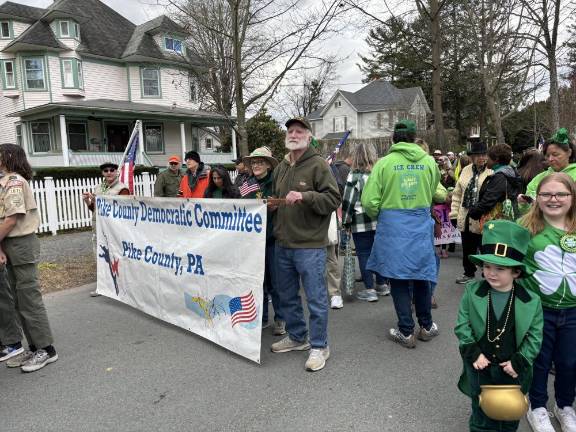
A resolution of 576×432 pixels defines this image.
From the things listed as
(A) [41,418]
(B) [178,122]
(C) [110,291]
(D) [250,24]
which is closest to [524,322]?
(A) [41,418]

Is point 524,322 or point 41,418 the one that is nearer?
point 524,322

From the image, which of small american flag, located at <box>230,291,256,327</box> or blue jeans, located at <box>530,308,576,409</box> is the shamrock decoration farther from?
small american flag, located at <box>230,291,256,327</box>

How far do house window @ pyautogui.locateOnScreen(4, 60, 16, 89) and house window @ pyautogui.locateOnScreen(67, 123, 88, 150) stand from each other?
4327 mm

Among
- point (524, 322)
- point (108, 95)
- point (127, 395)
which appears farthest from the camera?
point (108, 95)

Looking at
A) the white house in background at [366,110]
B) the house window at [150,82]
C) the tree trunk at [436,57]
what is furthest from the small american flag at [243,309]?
the white house in background at [366,110]

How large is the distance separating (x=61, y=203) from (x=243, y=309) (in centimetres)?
970

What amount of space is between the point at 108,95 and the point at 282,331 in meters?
24.8

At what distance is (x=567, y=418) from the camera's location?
2812 millimetres

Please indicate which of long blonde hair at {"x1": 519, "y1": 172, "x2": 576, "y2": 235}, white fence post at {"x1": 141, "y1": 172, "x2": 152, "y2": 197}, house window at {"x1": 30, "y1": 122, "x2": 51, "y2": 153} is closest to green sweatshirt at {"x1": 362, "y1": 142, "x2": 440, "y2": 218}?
long blonde hair at {"x1": 519, "y1": 172, "x2": 576, "y2": 235}

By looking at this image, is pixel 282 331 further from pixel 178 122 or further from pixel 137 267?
pixel 178 122

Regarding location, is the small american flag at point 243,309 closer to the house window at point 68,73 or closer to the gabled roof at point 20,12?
the house window at point 68,73

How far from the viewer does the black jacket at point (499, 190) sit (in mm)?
5367

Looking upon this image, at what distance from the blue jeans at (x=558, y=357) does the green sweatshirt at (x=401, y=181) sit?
5.02 ft

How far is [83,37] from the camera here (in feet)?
83.0
